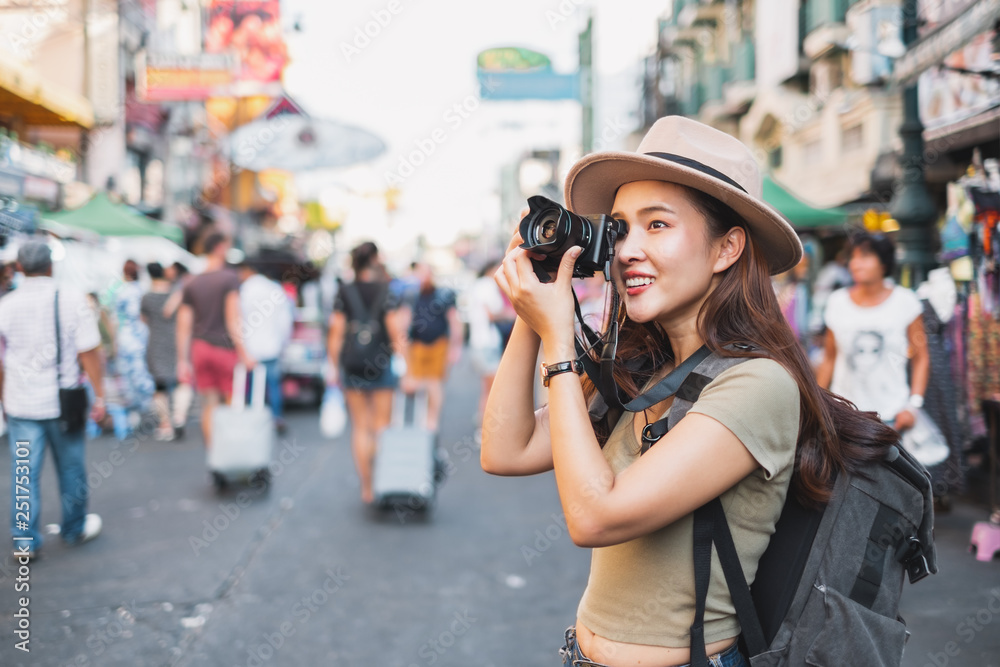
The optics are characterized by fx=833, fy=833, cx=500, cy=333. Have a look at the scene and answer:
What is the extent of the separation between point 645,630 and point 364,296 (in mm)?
4819

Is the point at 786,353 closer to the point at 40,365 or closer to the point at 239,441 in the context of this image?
the point at 40,365

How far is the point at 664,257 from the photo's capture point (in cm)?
153

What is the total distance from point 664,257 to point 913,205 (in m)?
5.71

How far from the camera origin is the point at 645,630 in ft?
4.91

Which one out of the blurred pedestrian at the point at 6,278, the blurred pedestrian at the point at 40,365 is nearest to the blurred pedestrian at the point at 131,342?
the blurred pedestrian at the point at 6,278

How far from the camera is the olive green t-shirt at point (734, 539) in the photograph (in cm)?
139

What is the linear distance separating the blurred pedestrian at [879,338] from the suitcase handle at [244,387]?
453cm

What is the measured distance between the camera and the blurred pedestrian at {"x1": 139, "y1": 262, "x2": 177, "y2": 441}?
9.22 m

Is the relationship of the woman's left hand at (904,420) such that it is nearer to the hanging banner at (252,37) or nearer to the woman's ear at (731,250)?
the woman's ear at (731,250)

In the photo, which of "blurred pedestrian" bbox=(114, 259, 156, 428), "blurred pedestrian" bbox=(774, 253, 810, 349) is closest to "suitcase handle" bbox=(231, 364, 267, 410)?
"blurred pedestrian" bbox=(114, 259, 156, 428)

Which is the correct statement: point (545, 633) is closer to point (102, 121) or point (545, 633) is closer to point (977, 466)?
point (977, 466)

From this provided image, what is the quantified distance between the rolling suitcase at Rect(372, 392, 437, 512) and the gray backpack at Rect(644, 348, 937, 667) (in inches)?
175
